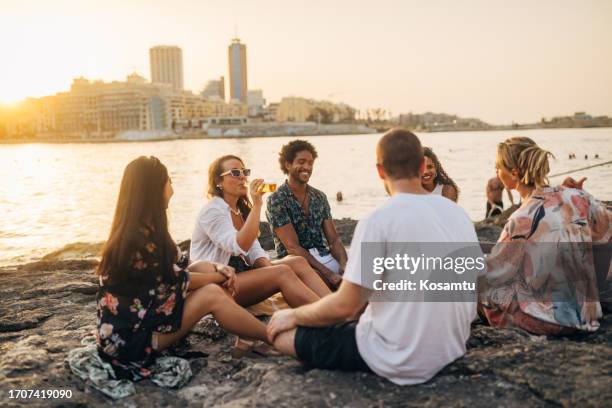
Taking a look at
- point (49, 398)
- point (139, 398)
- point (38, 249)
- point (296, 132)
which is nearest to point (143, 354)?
point (139, 398)

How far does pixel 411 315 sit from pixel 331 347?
0.53 meters

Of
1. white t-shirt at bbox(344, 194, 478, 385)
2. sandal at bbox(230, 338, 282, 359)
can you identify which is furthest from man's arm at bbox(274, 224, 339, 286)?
white t-shirt at bbox(344, 194, 478, 385)

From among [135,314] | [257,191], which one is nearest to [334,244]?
[257,191]

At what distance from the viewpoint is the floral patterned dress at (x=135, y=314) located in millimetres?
3135

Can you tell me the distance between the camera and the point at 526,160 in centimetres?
342

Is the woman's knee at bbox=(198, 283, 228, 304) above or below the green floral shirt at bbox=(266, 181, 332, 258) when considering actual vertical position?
below

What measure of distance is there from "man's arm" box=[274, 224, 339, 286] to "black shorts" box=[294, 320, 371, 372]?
2.08 metres

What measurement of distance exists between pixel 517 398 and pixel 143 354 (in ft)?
6.86

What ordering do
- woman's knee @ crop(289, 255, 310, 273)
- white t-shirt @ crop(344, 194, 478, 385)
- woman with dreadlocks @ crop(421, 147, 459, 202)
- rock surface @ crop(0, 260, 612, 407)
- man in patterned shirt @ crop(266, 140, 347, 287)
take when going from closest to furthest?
white t-shirt @ crop(344, 194, 478, 385) < rock surface @ crop(0, 260, 612, 407) < woman's knee @ crop(289, 255, 310, 273) < man in patterned shirt @ crop(266, 140, 347, 287) < woman with dreadlocks @ crop(421, 147, 459, 202)

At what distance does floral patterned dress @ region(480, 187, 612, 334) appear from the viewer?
10.6 feet

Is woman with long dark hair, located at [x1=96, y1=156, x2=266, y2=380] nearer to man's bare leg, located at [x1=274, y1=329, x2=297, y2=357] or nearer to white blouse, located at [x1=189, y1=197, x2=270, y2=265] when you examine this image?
man's bare leg, located at [x1=274, y1=329, x2=297, y2=357]

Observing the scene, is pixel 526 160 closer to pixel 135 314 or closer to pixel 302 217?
pixel 302 217

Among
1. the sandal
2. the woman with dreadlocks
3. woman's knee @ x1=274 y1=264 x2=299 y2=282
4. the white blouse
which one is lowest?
the sandal

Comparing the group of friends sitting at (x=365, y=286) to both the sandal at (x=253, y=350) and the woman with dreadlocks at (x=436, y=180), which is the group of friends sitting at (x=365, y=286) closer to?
the sandal at (x=253, y=350)
